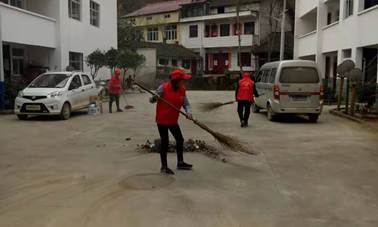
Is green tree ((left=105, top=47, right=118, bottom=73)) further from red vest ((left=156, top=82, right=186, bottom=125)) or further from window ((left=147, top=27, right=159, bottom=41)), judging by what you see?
window ((left=147, top=27, right=159, bottom=41))

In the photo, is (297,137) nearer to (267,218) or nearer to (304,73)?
(304,73)

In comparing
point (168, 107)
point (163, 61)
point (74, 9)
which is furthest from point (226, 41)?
point (168, 107)

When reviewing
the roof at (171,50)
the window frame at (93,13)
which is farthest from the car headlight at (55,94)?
the roof at (171,50)

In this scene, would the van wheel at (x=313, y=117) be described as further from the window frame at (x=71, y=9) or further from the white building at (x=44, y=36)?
the window frame at (x=71, y=9)

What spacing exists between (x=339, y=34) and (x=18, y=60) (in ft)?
52.8

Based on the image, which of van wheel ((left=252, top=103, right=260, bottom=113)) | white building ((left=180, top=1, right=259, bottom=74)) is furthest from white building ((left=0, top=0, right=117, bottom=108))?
white building ((left=180, top=1, right=259, bottom=74))

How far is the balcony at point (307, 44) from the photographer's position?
2977 centimetres

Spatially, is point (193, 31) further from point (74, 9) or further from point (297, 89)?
point (297, 89)

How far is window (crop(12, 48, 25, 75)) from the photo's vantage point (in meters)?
24.1

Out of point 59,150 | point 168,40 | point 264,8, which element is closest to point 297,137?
point 59,150

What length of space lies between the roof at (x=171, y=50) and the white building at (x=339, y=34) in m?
18.2

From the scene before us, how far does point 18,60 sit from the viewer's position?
80.8 feet

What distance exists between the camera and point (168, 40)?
58.4 meters

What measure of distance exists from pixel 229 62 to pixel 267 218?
48.2 metres
